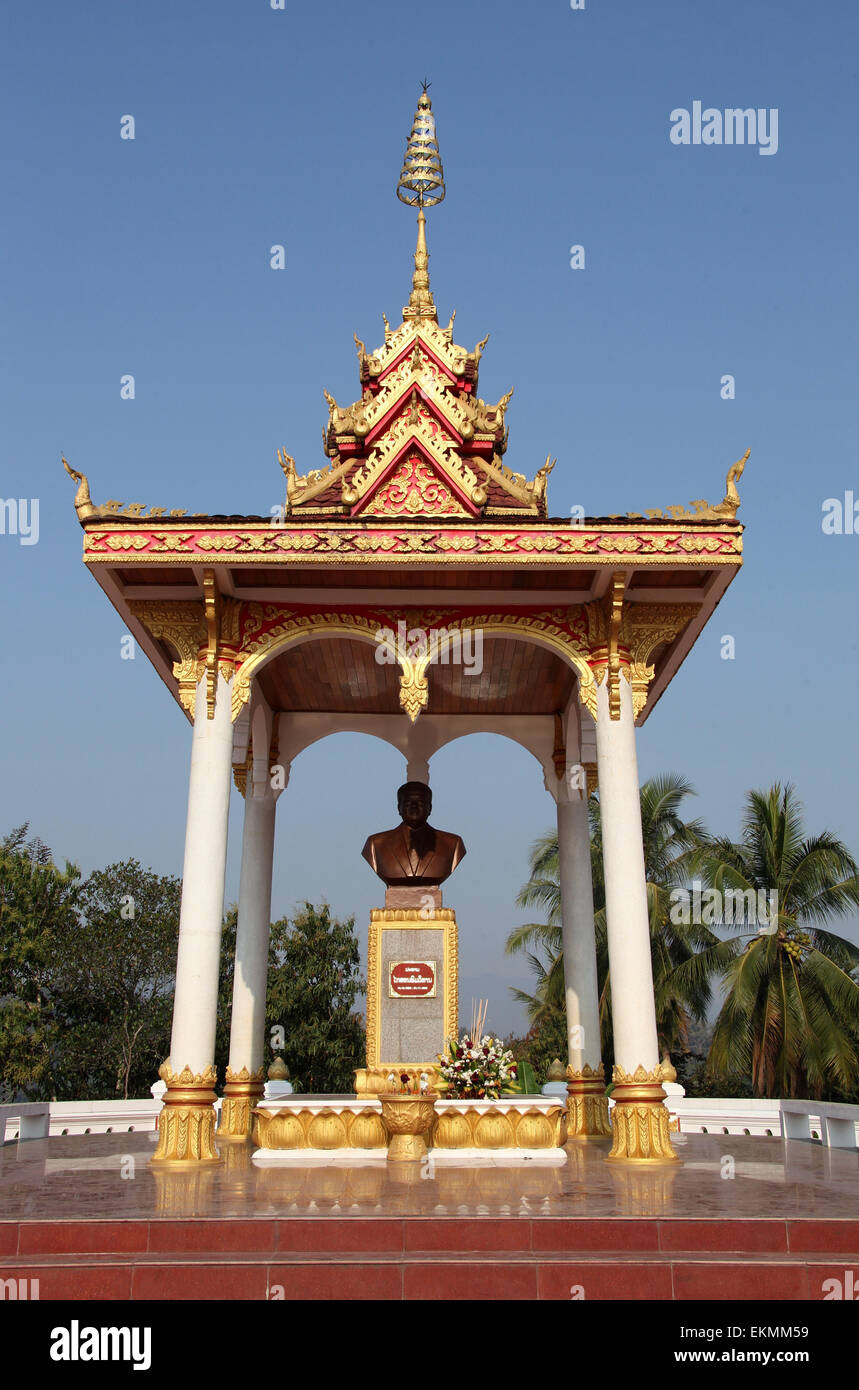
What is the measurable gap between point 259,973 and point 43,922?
1498 centimetres

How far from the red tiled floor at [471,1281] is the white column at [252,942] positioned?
328 inches

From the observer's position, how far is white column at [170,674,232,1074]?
1108cm

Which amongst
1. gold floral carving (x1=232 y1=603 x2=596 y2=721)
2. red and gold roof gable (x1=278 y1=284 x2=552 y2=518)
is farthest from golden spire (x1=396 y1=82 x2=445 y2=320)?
gold floral carving (x1=232 y1=603 x2=596 y2=721)

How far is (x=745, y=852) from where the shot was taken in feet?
91.9

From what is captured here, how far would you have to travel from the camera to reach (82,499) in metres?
11.8

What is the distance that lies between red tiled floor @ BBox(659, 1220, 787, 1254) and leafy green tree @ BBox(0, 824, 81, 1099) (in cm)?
2219

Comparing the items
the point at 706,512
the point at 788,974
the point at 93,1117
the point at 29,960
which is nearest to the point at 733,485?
the point at 706,512

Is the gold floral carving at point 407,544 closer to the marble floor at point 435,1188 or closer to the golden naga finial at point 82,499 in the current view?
the golden naga finial at point 82,499

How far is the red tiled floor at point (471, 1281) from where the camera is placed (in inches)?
251

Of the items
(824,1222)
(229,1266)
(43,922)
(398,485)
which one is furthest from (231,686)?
(43,922)

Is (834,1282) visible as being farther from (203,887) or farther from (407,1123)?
(203,887)

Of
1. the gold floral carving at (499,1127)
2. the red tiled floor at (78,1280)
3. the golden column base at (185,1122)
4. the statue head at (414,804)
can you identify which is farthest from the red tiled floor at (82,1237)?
the statue head at (414,804)

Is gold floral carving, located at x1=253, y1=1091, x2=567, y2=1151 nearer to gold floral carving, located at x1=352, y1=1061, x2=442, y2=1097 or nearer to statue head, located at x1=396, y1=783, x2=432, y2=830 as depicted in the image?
gold floral carving, located at x1=352, y1=1061, x2=442, y2=1097

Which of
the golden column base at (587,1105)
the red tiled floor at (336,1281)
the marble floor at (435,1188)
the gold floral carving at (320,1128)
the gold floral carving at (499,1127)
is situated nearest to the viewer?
the red tiled floor at (336,1281)
